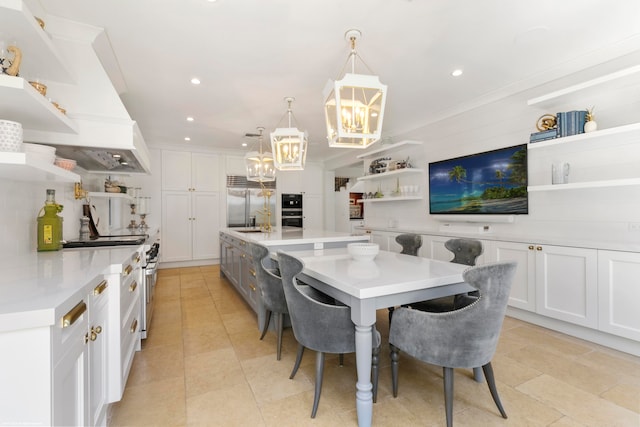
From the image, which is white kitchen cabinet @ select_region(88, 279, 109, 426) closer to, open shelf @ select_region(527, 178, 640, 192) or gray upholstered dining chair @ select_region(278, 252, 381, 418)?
gray upholstered dining chair @ select_region(278, 252, 381, 418)

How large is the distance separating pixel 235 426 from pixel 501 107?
4.13 metres

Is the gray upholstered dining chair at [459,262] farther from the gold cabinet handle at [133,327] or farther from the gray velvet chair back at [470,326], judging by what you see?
the gold cabinet handle at [133,327]

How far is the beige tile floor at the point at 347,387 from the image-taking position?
170 cm

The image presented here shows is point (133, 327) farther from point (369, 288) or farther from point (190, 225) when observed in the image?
point (190, 225)

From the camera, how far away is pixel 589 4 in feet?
6.88

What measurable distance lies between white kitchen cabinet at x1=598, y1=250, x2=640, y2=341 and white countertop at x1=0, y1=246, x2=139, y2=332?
358cm

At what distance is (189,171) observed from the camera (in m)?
6.41

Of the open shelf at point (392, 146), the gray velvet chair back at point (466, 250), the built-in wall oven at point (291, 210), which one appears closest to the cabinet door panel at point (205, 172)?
the built-in wall oven at point (291, 210)

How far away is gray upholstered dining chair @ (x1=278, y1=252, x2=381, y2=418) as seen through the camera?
1.68m

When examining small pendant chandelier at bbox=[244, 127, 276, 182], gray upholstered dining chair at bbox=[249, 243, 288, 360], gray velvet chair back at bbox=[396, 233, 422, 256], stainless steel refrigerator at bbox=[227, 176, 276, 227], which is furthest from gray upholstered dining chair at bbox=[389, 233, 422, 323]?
stainless steel refrigerator at bbox=[227, 176, 276, 227]

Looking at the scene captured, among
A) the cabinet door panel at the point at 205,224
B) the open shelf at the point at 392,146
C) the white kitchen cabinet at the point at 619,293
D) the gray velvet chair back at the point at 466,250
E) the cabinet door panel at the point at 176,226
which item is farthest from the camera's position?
the cabinet door panel at the point at 205,224

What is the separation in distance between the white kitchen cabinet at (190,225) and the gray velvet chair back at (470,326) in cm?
578

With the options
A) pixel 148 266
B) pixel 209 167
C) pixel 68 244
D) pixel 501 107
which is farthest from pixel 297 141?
pixel 209 167

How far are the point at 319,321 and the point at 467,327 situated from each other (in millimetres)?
779
